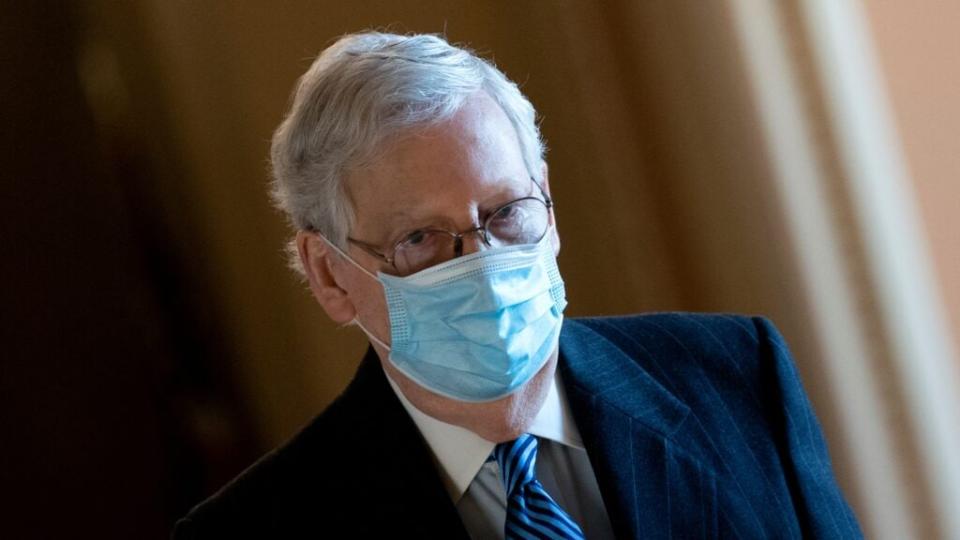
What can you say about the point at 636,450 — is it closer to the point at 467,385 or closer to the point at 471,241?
the point at 467,385

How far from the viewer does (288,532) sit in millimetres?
1705

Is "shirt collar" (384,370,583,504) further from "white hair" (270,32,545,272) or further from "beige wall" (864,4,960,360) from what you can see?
"beige wall" (864,4,960,360)

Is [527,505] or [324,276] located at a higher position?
[324,276]

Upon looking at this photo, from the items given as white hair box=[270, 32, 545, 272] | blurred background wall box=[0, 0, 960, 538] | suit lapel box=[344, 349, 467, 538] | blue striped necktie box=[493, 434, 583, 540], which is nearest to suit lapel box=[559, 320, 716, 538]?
blue striped necktie box=[493, 434, 583, 540]

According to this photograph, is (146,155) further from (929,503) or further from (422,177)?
(929,503)

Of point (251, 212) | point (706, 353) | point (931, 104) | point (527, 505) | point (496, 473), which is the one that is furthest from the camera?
point (251, 212)

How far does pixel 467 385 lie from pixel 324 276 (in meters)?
0.31

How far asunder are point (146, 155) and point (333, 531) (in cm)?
87

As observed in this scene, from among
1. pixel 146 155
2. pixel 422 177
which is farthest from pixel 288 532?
pixel 146 155

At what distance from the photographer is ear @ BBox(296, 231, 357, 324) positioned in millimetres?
1752

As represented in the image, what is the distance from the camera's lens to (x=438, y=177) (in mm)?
1624

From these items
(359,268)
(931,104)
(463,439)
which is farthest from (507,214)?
(931,104)

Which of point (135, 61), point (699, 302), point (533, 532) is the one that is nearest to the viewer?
point (533, 532)

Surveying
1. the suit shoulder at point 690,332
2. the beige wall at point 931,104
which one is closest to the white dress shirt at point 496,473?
the suit shoulder at point 690,332
